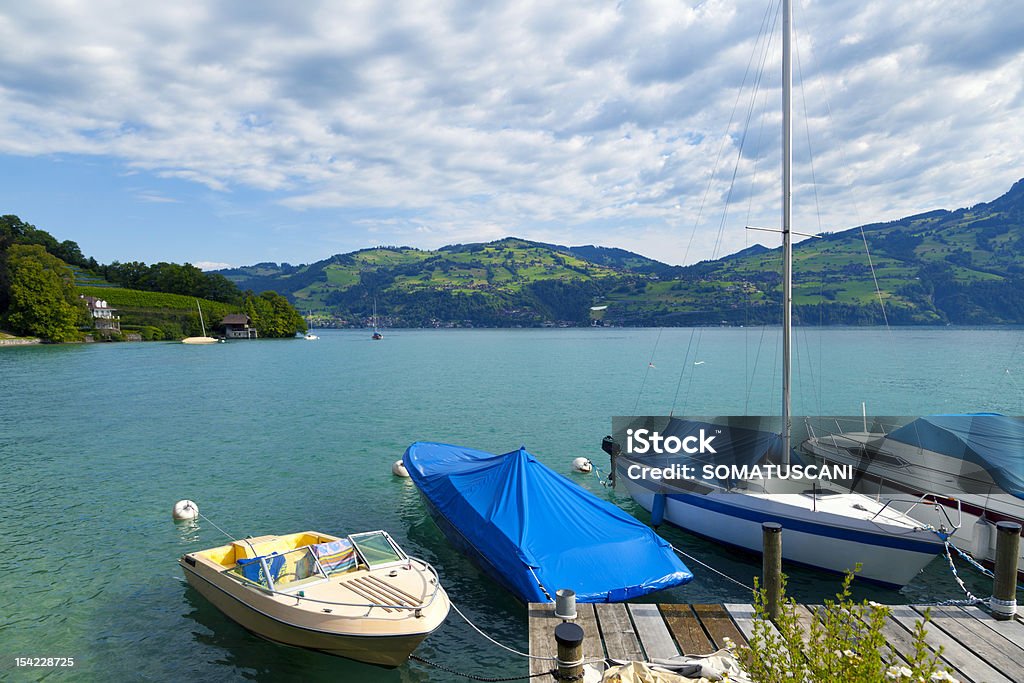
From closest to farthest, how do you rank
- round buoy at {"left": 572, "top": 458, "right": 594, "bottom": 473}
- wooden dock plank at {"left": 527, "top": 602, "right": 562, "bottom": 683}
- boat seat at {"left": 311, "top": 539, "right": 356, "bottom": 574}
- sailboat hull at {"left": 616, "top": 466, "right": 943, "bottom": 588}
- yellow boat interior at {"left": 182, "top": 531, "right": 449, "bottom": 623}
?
wooden dock plank at {"left": 527, "top": 602, "right": 562, "bottom": 683} → yellow boat interior at {"left": 182, "top": 531, "right": 449, "bottom": 623} → boat seat at {"left": 311, "top": 539, "right": 356, "bottom": 574} → sailboat hull at {"left": 616, "top": 466, "right": 943, "bottom": 588} → round buoy at {"left": 572, "top": 458, "right": 594, "bottom": 473}

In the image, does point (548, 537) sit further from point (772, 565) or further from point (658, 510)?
point (658, 510)

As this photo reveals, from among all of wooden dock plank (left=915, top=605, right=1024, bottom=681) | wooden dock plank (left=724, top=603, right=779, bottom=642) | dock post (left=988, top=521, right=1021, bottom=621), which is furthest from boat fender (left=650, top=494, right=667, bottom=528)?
dock post (left=988, top=521, right=1021, bottom=621)

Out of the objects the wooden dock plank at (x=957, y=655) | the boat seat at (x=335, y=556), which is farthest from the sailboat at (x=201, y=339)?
the wooden dock plank at (x=957, y=655)

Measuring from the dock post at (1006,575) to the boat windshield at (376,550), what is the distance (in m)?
10.8

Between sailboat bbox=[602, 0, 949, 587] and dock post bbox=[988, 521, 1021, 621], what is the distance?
2469mm

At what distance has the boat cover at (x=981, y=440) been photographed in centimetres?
1530

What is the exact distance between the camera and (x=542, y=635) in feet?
31.8

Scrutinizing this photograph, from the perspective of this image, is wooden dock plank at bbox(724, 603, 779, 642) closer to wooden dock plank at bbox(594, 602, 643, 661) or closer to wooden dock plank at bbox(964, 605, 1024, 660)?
wooden dock plank at bbox(594, 602, 643, 661)

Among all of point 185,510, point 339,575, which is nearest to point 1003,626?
point 339,575

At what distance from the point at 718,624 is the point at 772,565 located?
153 centimetres

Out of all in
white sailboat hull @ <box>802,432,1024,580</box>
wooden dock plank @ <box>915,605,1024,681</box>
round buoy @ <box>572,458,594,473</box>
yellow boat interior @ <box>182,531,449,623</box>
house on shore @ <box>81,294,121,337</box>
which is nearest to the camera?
wooden dock plank @ <box>915,605,1024,681</box>

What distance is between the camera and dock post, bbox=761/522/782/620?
10.5 meters

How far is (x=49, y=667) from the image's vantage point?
1107cm

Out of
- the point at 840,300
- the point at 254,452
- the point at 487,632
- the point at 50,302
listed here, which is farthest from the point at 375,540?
the point at 840,300
